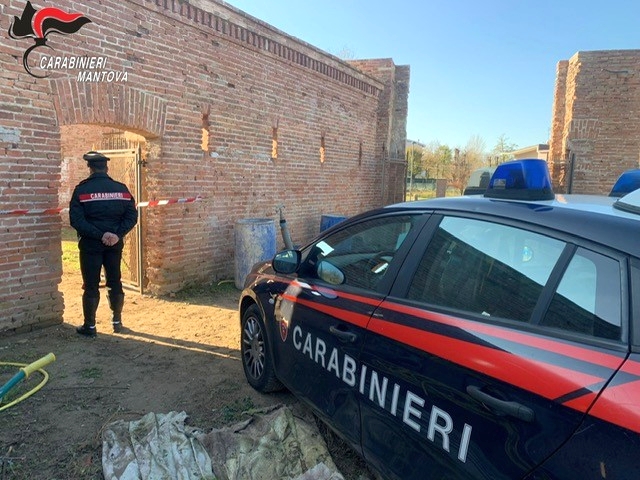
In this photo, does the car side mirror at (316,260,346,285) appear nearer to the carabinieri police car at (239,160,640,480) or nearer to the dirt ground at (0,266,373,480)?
the carabinieri police car at (239,160,640,480)

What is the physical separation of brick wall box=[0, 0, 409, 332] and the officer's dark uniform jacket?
455mm

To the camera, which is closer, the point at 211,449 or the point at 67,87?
the point at 211,449

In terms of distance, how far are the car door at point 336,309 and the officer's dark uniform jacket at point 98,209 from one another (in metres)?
2.64

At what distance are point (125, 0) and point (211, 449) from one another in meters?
5.31

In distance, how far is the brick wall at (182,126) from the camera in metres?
4.71

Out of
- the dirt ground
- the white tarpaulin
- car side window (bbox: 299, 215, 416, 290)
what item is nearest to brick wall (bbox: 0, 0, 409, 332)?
the dirt ground

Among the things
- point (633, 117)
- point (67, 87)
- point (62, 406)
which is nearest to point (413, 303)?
point (62, 406)

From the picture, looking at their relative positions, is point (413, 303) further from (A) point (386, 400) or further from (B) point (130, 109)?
(B) point (130, 109)

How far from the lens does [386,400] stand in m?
2.05

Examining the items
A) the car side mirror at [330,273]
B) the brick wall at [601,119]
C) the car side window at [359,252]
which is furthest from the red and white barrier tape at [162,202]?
the brick wall at [601,119]

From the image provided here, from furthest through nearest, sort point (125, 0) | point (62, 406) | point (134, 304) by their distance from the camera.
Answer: point (134, 304) → point (125, 0) → point (62, 406)

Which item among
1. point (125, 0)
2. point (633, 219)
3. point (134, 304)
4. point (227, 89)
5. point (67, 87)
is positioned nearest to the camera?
point (633, 219)

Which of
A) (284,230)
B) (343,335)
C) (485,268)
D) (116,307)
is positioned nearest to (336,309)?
→ (343,335)

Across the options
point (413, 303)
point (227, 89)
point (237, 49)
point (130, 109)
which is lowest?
point (413, 303)
